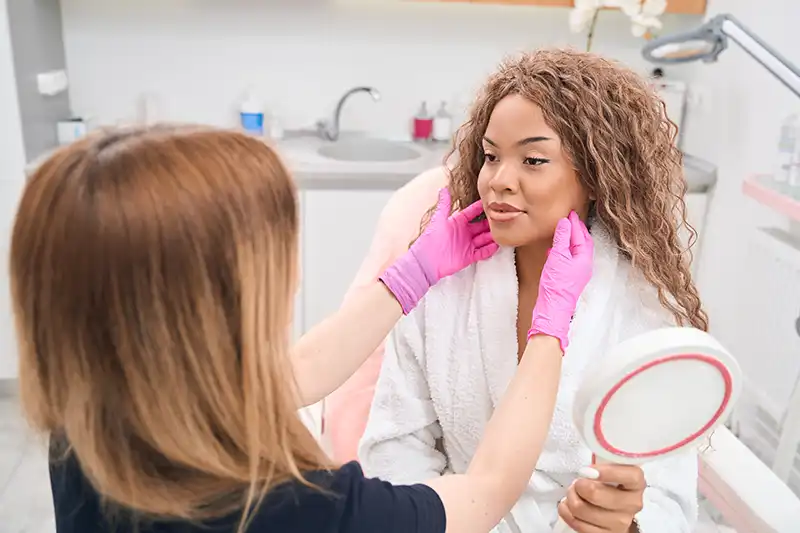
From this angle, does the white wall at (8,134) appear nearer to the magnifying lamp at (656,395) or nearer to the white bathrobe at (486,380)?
the white bathrobe at (486,380)

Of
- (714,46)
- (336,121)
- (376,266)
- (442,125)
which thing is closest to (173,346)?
(376,266)

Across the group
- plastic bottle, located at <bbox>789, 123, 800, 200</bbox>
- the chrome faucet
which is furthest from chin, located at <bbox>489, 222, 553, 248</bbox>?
the chrome faucet

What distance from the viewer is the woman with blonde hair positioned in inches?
24.4

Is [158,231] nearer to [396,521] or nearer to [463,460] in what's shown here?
[396,521]

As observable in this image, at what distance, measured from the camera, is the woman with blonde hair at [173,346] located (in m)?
0.62

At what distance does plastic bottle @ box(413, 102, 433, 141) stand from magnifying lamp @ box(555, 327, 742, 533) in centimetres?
211

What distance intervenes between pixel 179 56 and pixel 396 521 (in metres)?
2.36

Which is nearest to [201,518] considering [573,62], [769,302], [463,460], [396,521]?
[396,521]

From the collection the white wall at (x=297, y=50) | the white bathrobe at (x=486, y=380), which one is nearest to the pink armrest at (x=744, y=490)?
the white bathrobe at (x=486, y=380)

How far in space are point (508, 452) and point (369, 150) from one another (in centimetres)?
210

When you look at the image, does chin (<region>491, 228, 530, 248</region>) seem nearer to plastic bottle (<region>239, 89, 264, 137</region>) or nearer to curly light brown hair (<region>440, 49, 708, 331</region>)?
curly light brown hair (<region>440, 49, 708, 331</region>)

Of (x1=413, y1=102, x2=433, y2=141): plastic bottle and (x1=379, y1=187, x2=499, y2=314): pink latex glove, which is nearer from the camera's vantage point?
(x1=379, y1=187, x2=499, y2=314): pink latex glove

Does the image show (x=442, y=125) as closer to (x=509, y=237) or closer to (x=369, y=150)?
(x=369, y=150)

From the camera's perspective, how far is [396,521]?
73cm
